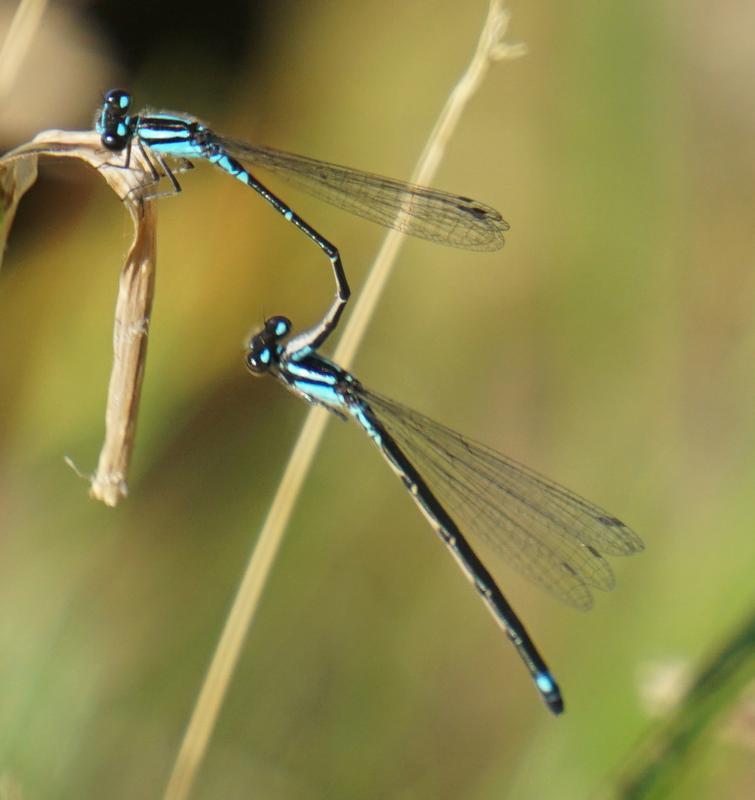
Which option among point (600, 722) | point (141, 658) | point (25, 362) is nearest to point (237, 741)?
point (141, 658)

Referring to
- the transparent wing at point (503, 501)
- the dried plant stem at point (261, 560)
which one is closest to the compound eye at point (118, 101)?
the dried plant stem at point (261, 560)

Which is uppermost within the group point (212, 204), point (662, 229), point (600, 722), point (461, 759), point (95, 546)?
point (662, 229)

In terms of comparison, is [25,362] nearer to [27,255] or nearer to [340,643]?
[27,255]

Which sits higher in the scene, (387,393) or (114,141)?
(114,141)

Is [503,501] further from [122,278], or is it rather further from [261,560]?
[122,278]

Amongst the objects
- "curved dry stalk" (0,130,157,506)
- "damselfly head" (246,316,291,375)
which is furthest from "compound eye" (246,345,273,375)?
"curved dry stalk" (0,130,157,506)

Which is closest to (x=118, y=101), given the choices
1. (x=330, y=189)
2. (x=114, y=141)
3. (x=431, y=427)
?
(x=114, y=141)

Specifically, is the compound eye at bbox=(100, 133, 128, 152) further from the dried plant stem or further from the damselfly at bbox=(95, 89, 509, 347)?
the dried plant stem
